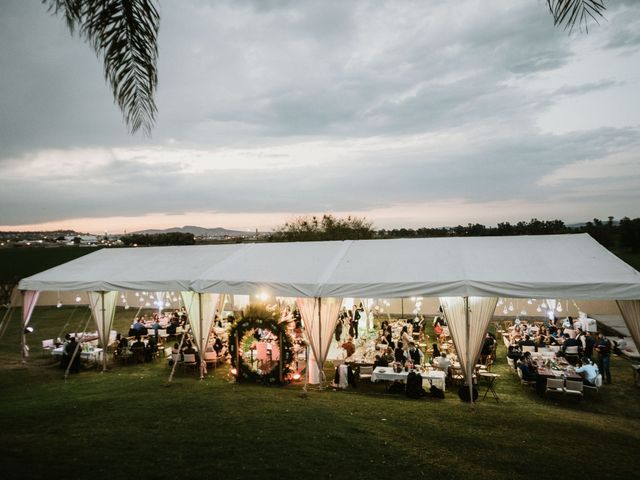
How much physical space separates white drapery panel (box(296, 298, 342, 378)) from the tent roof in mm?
555

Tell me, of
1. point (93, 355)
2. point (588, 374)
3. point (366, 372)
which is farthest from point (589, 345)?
point (93, 355)

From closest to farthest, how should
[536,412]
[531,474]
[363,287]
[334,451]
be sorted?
[531,474] < [334,451] < [536,412] < [363,287]

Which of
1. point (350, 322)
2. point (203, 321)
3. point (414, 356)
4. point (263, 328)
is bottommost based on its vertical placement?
point (414, 356)

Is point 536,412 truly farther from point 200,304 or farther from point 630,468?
point 200,304

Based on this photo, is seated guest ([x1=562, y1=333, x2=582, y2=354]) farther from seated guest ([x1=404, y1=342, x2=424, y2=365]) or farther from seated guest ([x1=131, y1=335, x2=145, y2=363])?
seated guest ([x1=131, y1=335, x2=145, y2=363])

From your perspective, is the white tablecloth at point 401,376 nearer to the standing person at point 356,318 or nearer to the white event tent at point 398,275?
the white event tent at point 398,275

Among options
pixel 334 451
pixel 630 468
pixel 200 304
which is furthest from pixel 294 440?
pixel 200 304

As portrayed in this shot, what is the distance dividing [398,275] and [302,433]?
14.7 feet

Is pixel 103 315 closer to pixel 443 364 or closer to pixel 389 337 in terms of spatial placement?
pixel 389 337

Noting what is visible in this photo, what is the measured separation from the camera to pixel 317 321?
10.3 meters

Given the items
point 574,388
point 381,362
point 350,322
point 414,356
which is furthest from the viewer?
point 350,322

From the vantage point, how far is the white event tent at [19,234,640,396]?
345 inches

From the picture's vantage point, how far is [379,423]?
7531mm

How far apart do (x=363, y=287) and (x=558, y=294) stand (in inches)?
164
